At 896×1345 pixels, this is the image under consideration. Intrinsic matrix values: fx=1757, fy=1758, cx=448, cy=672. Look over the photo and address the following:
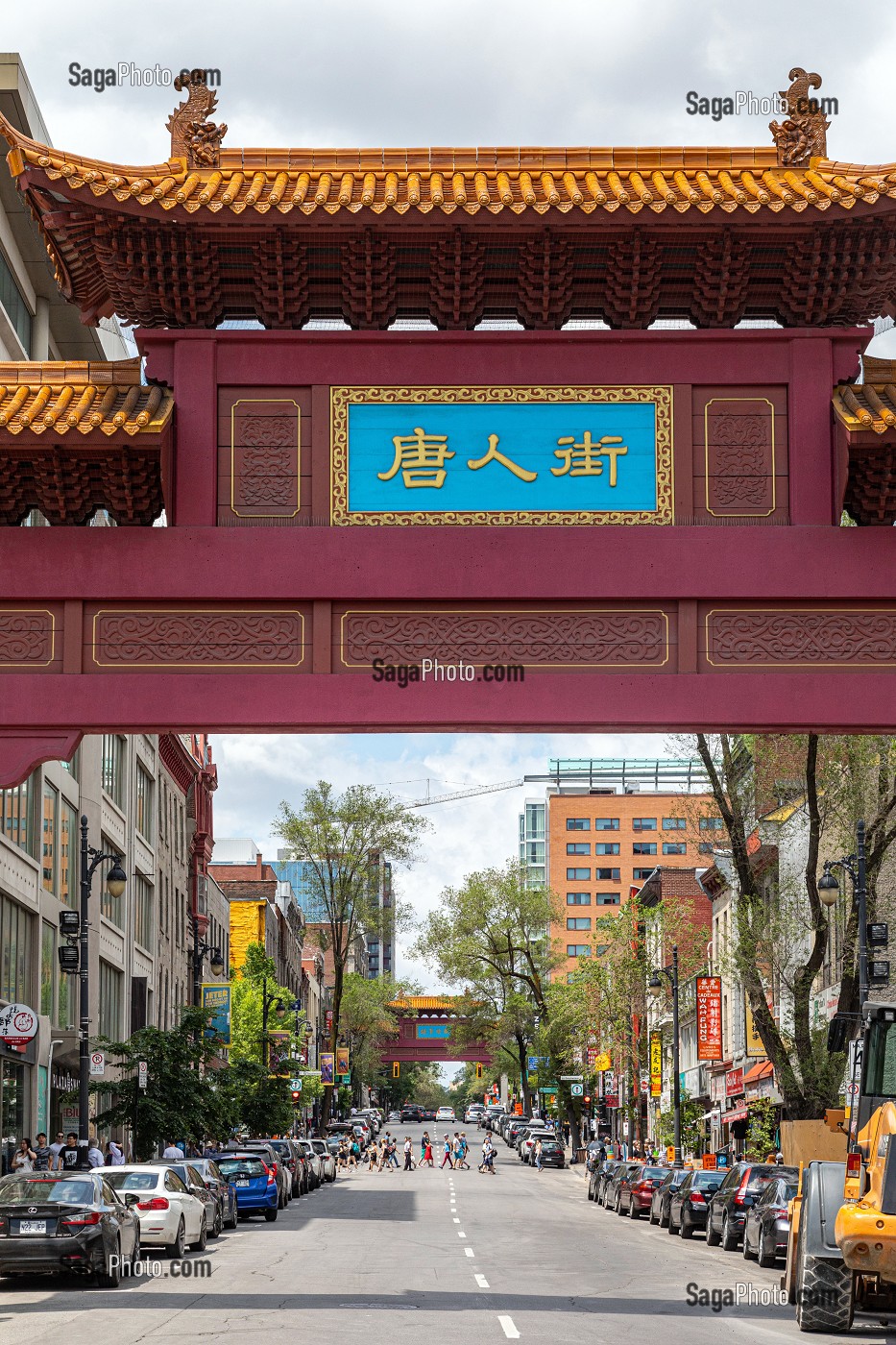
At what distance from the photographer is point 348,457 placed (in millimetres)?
18031

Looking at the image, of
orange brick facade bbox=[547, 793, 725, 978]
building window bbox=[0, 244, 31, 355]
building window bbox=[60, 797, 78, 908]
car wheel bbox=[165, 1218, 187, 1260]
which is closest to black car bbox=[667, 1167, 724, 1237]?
car wheel bbox=[165, 1218, 187, 1260]

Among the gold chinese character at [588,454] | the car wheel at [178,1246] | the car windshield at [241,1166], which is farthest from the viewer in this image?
the car windshield at [241,1166]

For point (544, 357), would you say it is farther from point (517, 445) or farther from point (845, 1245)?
point (845, 1245)

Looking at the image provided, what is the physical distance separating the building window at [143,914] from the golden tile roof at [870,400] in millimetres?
47027

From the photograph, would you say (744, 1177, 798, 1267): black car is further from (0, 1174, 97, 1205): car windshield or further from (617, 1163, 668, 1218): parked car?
(617, 1163, 668, 1218): parked car

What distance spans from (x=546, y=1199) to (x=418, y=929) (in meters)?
36.6

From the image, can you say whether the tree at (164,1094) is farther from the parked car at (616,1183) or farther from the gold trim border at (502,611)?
the gold trim border at (502,611)

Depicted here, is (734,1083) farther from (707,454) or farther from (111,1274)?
(707,454)

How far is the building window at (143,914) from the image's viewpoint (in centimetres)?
6216

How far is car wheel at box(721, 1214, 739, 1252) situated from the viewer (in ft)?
110

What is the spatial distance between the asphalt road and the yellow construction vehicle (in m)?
0.42

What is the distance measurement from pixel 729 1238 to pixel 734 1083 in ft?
137

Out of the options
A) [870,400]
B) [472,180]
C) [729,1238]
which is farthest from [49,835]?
[870,400]

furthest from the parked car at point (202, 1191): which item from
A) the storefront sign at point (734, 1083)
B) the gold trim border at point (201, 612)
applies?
the storefront sign at point (734, 1083)
